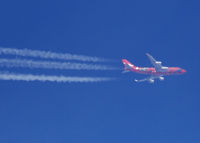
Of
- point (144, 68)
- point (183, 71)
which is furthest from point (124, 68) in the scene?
point (183, 71)

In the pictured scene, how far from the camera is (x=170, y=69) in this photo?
18288cm

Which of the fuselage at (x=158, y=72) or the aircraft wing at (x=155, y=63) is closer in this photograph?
the aircraft wing at (x=155, y=63)

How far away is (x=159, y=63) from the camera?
18000 cm

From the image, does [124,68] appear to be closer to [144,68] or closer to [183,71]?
[144,68]

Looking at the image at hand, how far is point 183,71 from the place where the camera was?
18475cm

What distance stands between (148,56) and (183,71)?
13.2m

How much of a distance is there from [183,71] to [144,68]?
12.1 metres

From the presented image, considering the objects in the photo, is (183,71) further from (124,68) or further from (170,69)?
(124,68)

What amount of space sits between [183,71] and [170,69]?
4.69m

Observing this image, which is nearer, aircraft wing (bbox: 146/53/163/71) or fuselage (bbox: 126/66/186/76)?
aircraft wing (bbox: 146/53/163/71)

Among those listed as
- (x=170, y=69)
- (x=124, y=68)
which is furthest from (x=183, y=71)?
(x=124, y=68)

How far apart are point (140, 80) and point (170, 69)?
1051 cm

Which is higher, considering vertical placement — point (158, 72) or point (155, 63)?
point (155, 63)

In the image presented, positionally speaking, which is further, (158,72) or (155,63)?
(158,72)
